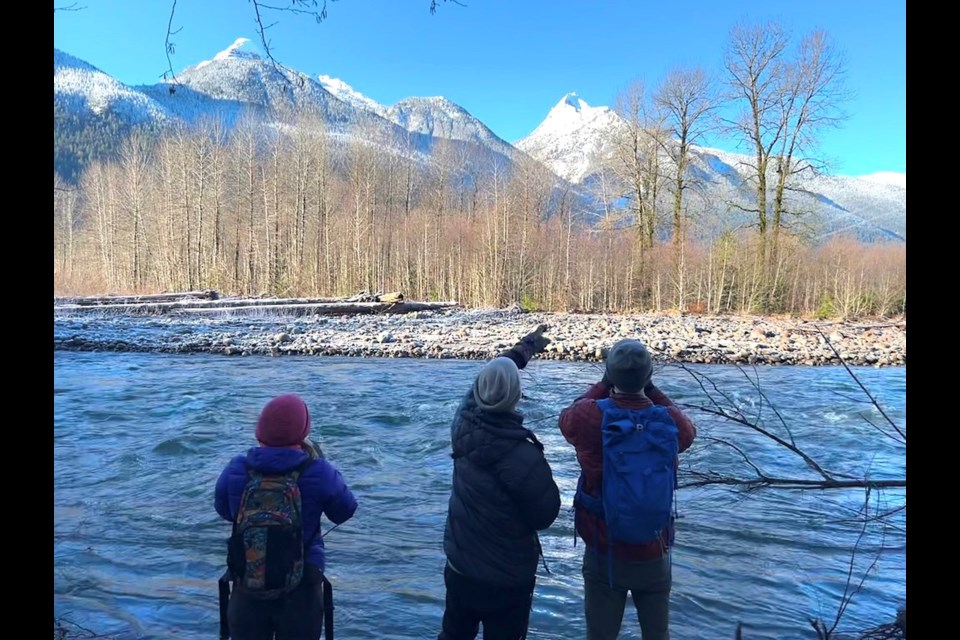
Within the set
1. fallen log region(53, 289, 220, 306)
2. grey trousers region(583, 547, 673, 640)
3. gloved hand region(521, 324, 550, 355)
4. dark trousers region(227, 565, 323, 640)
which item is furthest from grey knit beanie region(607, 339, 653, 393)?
fallen log region(53, 289, 220, 306)

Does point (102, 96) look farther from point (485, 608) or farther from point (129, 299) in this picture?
point (485, 608)

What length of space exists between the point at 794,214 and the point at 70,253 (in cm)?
6206

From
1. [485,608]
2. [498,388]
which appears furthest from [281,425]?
[485,608]

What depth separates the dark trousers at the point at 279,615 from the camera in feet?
8.05

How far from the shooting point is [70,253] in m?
57.7

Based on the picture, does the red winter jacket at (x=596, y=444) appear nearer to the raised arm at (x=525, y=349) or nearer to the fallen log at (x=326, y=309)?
the raised arm at (x=525, y=349)

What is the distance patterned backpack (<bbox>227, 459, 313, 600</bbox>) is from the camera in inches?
92.7

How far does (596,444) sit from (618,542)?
44cm

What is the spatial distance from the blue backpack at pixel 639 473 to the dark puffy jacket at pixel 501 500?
26 centimetres

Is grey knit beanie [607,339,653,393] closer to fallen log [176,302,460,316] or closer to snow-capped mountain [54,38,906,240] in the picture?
snow-capped mountain [54,38,906,240]

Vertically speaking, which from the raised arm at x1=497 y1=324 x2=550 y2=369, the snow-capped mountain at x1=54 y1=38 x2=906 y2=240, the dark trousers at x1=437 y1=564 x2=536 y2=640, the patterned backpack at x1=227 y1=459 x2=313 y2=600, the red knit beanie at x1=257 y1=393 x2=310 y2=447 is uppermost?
the snow-capped mountain at x1=54 y1=38 x2=906 y2=240

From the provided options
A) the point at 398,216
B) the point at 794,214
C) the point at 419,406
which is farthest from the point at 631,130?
the point at 419,406

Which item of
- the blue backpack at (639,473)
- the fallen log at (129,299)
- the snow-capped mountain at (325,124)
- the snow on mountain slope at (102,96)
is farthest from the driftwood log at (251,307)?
the snow on mountain slope at (102,96)

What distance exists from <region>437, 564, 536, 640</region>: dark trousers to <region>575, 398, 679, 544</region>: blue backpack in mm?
486
